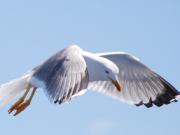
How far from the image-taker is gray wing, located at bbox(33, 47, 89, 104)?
31.3 ft

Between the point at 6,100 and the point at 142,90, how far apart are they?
8.60 ft

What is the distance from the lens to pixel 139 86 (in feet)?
42.3

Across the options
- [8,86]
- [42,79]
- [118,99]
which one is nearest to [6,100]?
[8,86]

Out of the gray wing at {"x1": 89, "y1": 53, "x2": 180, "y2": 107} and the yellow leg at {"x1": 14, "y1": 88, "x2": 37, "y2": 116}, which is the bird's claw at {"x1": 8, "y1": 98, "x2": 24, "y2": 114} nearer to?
the yellow leg at {"x1": 14, "y1": 88, "x2": 37, "y2": 116}

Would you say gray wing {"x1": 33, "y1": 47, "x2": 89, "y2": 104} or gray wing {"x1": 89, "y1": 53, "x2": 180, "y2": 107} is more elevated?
gray wing {"x1": 33, "y1": 47, "x2": 89, "y2": 104}

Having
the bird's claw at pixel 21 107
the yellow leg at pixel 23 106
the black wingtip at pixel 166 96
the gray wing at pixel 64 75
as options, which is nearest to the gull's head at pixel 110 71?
the gray wing at pixel 64 75

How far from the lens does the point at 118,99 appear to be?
12.8 metres

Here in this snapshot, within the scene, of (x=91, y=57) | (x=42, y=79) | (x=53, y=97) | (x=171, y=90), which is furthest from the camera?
(x=171, y=90)

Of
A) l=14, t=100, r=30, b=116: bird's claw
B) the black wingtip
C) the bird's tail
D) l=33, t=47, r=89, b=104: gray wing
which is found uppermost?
l=33, t=47, r=89, b=104: gray wing

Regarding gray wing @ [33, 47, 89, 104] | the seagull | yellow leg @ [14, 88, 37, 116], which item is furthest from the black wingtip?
gray wing @ [33, 47, 89, 104]

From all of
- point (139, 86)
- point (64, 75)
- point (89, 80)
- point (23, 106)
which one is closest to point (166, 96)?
point (139, 86)

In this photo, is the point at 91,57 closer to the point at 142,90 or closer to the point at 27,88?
the point at 27,88

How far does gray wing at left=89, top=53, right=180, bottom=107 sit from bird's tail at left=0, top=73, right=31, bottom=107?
1.59 m

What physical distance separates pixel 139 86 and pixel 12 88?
95.5 inches
